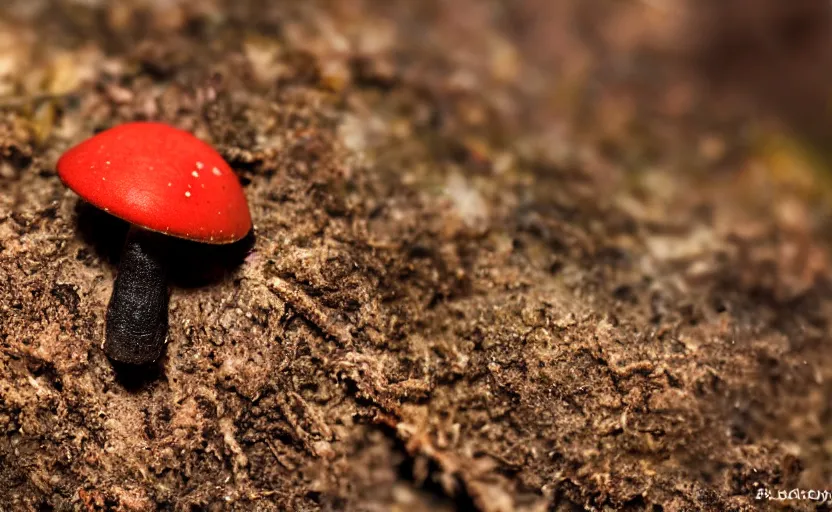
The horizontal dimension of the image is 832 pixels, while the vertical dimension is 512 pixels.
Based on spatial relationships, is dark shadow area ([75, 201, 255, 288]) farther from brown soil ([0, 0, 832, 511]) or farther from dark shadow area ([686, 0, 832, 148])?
dark shadow area ([686, 0, 832, 148])

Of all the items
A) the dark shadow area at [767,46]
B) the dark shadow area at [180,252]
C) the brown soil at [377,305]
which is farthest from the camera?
the dark shadow area at [767,46]

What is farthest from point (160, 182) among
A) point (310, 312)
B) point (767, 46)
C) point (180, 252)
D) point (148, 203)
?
point (767, 46)

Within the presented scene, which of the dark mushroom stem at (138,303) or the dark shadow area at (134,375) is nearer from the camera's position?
the dark mushroom stem at (138,303)

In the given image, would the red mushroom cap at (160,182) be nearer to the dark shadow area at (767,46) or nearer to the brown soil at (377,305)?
the brown soil at (377,305)

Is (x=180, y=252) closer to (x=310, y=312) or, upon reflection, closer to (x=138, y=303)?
(x=138, y=303)

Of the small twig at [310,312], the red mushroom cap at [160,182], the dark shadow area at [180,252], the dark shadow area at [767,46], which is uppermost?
the dark shadow area at [767,46]

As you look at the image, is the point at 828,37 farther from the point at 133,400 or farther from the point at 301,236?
the point at 133,400

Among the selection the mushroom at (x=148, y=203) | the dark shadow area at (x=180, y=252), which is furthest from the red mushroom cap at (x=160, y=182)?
the dark shadow area at (x=180, y=252)
